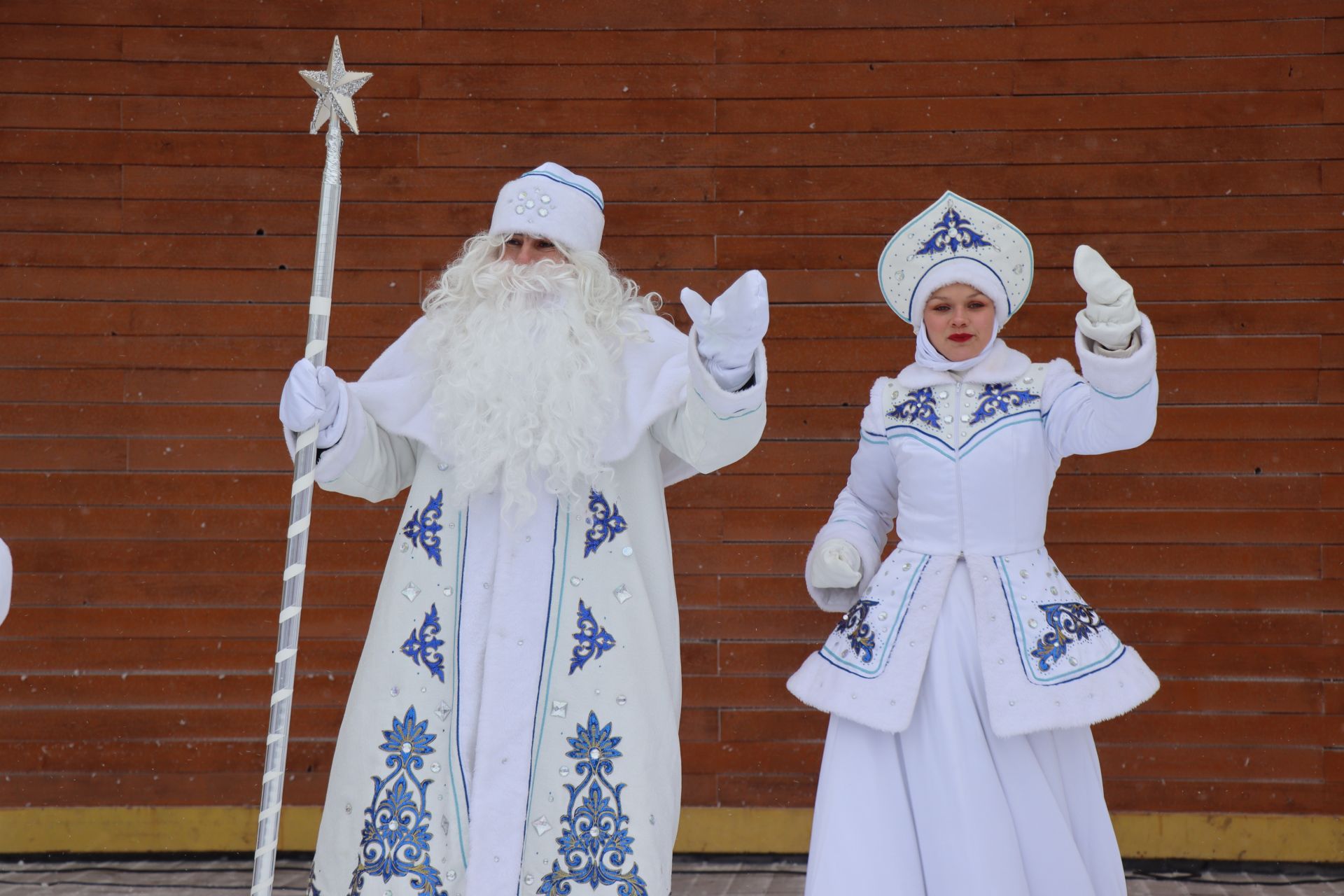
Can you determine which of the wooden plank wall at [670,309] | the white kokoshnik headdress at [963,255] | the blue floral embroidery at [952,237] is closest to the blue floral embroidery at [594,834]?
the white kokoshnik headdress at [963,255]

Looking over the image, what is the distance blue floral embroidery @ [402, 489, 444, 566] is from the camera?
289 cm

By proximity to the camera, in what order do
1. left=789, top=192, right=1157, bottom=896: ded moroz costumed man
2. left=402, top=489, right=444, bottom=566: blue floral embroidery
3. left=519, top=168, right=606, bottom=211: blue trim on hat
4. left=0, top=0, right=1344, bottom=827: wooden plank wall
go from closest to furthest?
left=789, top=192, right=1157, bottom=896: ded moroz costumed man < left=402, top=489, right=444, bottom=566: blue floral embroidery < left=519, top=168, right=606, bottom=211: blue trim on hat < left=0, top=0, right=1344, bottom=827: wooden plank wall

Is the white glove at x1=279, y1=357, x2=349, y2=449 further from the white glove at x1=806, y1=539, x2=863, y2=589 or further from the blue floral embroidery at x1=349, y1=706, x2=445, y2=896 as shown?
the white glove at x1=806, y1=539, x2=863, y2=589

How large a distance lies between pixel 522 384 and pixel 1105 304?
1259mm

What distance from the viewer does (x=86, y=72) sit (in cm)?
446

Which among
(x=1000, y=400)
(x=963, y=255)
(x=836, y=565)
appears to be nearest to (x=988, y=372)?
(x=1000, y=400)

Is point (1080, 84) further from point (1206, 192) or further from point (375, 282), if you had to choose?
point (375, 282)

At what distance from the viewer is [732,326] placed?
2.58 m

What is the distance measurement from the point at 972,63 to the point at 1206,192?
2.95 feet

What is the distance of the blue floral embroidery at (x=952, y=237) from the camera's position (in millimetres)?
3031

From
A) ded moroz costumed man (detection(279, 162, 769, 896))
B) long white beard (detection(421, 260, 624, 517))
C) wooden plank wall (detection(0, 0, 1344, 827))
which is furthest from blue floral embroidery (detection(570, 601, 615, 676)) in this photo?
wooden plank wall (detection(0, 0, 1344, 827))

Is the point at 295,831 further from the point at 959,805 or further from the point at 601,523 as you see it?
the point at 959,805

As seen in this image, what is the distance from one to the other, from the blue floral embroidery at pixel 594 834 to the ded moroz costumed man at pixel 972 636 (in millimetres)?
459

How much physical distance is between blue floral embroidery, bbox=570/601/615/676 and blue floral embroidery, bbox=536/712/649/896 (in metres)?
0.17
